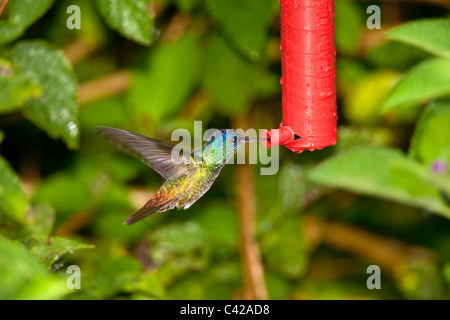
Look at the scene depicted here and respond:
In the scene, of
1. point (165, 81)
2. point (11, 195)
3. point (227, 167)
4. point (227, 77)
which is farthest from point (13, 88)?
point (227, 167)

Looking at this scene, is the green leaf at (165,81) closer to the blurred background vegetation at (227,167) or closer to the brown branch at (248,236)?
the blurred background vegetation at (227,167)

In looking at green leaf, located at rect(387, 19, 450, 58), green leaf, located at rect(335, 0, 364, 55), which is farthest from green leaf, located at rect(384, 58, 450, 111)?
green leaf, located at rect(335, 0, 364, 55)

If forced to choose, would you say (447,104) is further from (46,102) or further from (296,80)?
(46,102)

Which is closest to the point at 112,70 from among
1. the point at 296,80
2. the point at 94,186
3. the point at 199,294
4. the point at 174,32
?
the point at 174,32

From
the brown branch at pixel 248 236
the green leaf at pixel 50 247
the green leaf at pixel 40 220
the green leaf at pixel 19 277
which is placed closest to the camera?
the green leaf at pixel 19 277

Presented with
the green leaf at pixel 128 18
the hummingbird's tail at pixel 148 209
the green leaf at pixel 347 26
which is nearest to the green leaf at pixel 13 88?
the green leaf at pixel 128 18

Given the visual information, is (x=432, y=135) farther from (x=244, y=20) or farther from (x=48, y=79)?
(x=48, y=79)
